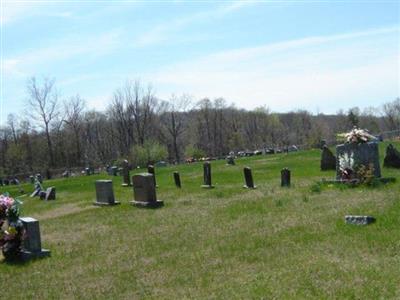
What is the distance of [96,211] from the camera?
17.8 m

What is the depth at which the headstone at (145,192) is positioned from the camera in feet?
56.4

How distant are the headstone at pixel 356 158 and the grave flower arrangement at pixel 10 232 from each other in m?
10.2

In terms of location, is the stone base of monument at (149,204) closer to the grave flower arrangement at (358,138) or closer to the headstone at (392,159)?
the grave flower arrangement at (358,138)

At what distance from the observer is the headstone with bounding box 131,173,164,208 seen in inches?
677

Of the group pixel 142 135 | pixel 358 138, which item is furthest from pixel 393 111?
pixel 358 138

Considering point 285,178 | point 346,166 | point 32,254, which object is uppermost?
point 346,166

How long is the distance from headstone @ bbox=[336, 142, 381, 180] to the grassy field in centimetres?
105

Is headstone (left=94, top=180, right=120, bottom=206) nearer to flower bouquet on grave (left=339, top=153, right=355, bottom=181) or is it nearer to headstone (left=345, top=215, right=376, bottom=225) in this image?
flower bouquet on grave (left=339, top=153, right=355, bottom=181)

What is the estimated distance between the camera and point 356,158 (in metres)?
16.9

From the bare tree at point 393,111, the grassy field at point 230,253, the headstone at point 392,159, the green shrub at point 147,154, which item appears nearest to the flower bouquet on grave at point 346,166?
the grassy field at point 230,253

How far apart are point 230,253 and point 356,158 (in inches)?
358

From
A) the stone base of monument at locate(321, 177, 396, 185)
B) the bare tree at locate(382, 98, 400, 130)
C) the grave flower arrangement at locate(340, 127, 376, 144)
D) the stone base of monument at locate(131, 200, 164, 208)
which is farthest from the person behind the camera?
the bare tree at locate(382, 98, 400, 130)

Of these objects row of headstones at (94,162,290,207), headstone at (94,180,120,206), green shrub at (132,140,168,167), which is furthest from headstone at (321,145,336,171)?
green shrub at (132,140,168,167)

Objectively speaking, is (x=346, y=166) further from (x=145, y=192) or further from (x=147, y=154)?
(x=147, y=154)
